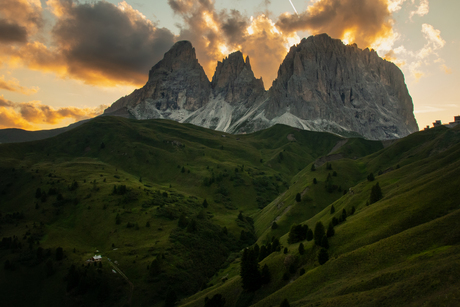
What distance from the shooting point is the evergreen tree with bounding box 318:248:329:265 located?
5803 cm

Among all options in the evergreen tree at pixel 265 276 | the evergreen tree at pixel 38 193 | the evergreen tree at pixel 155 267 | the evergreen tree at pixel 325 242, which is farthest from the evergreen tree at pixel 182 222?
the evergreen tree at pixel 325 242

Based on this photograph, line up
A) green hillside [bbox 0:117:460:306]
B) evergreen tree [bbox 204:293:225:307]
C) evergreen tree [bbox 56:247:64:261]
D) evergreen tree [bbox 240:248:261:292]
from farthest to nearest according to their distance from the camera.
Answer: evergreen tree [bbox 56:247:64:261], evergreen tree [bbox 204:293:225:307], evergreen tree [bbox 240:248:261:292], green hillside [bbox 0:117:460:306]

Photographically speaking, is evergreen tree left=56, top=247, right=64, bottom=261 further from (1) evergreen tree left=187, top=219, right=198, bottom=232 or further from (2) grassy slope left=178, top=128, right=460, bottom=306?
(2) grassy slope left=178, top=128, right=460, bottom=306

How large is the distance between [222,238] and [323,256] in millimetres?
83659

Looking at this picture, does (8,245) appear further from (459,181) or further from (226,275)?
(459,181)

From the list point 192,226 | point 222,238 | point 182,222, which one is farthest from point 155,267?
point 222,238

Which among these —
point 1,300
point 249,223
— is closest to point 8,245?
point 1,300

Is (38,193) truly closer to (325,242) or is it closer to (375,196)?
(325,242)

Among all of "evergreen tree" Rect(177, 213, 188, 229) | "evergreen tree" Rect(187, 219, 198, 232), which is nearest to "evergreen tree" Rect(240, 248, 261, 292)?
"evergreen tree" Rect(187, 219, 198, 232)

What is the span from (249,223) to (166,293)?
72647 mm

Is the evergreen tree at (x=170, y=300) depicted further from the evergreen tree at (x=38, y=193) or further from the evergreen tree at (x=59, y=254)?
the evergreen tree at (x=38, y=193)

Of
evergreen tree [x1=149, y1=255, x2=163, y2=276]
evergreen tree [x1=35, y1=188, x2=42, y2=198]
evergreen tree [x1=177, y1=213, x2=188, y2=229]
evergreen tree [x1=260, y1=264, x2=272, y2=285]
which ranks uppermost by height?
evergreen tree [x1=35, y1=188, x2=42, y2=198]

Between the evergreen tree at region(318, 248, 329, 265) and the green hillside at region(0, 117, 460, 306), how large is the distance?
119 cm

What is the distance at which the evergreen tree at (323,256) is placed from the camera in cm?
5803
